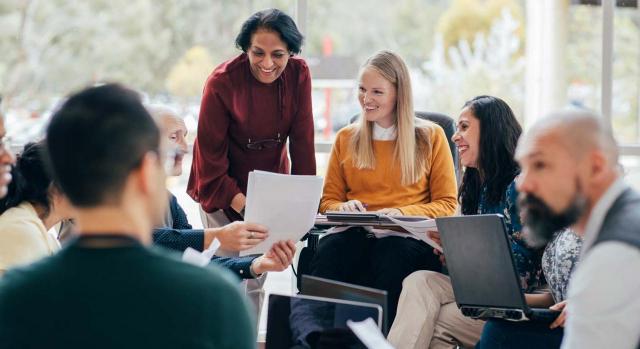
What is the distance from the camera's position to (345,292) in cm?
264

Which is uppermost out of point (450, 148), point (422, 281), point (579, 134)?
point (579, 134)

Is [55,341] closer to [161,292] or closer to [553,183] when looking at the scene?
[161,292]

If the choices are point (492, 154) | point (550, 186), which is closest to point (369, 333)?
point (550, 186)

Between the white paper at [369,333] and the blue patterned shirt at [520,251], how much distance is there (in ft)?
3.04

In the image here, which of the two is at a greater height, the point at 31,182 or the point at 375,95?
the point at 375,95

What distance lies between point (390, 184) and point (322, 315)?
1400 mm

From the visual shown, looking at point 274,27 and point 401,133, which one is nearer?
point 274,27

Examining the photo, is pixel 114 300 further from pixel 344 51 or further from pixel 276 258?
pixel 344 51

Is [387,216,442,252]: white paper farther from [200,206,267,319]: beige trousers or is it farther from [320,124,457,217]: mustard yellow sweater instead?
[200,206,267,319]: beige trousers

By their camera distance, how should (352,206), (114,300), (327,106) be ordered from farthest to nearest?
(327,106), (352,206), (114,300)

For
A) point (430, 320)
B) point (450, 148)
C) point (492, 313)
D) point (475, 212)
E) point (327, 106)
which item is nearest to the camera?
point (492, 313)

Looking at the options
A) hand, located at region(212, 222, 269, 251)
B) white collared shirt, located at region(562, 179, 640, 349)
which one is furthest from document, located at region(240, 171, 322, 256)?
white collared shirt, located at region(562, 179, 640, 349)

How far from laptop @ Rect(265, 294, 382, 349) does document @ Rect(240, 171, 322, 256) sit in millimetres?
576

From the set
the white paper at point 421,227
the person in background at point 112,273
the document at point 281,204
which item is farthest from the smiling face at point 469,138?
the person in background at point 112,273
